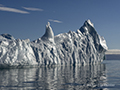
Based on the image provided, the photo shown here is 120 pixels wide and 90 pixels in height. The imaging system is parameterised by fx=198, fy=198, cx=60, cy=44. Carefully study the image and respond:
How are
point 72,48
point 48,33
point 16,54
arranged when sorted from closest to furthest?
1. point 16,54
2. point 48,33
3. point 72,48

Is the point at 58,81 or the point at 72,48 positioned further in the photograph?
the point at 72,48

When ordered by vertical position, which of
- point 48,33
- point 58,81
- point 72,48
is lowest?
point 58,81

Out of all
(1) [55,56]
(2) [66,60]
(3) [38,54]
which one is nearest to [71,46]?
(2) [66,60]

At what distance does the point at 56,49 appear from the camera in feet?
246

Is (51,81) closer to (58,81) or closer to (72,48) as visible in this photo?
(58,81)

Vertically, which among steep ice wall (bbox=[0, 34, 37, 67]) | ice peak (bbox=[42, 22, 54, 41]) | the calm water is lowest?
the calm water

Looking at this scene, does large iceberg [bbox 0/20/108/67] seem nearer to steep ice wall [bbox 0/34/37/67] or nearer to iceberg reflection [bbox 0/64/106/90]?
steep ice wall [bbox 0/34/37/67]

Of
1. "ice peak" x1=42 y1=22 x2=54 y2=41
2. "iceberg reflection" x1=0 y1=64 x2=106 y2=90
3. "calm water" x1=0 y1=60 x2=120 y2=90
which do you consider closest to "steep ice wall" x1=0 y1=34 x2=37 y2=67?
"ice peak" x1=42 y1=22 x2=54 y2=41

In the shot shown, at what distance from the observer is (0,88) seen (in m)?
21.4

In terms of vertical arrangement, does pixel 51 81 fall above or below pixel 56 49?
below

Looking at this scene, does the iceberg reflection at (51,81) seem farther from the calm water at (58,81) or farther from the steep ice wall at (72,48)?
the steep ice wall at (72,48)

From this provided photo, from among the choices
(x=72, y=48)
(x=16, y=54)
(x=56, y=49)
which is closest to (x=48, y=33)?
(x=56, y=49)

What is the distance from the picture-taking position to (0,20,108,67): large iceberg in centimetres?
5734

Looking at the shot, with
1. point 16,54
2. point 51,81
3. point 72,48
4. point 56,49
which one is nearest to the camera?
point 51,81
